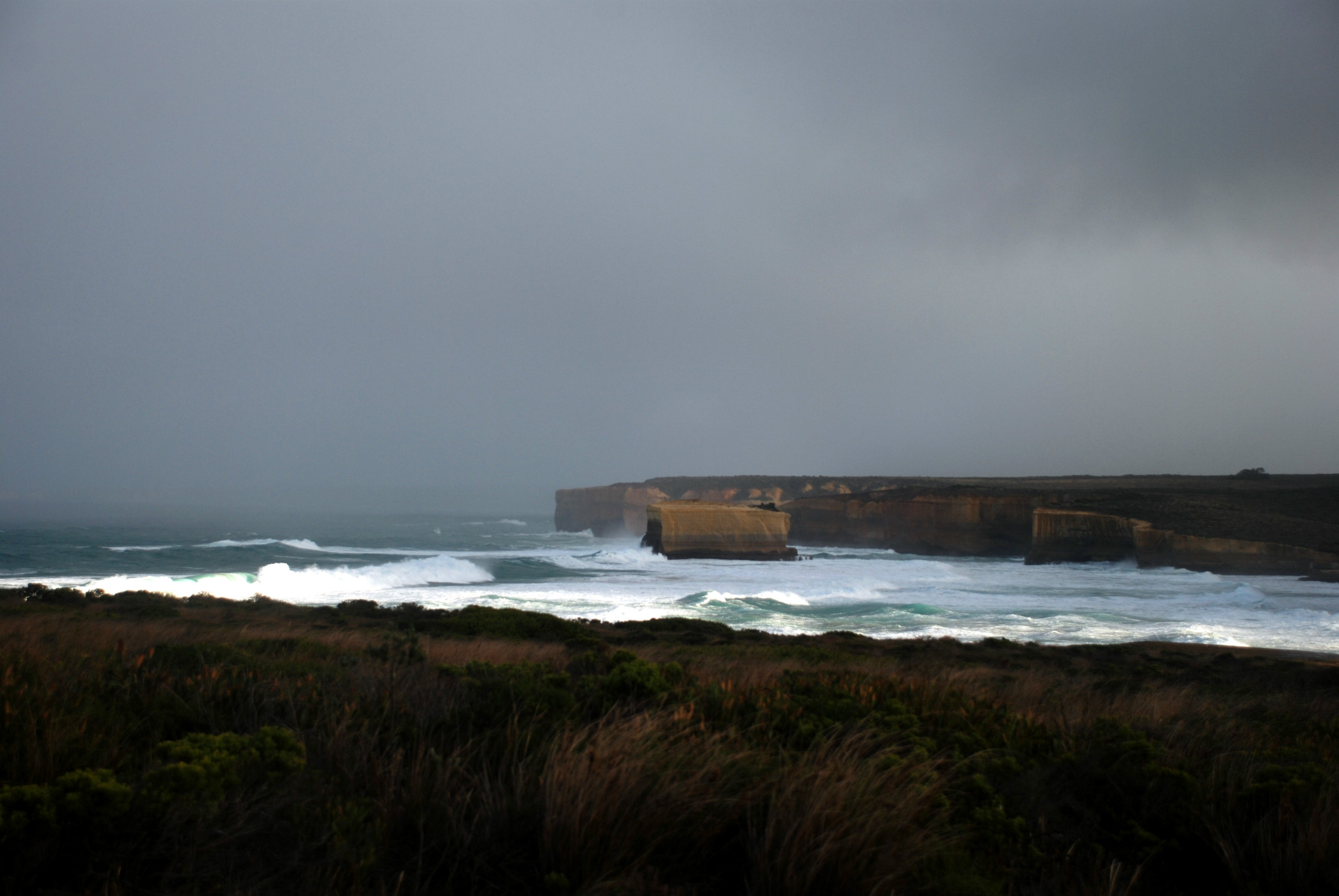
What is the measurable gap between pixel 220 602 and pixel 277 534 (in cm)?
5691

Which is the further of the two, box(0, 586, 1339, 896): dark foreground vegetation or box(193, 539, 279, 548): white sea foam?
box(193, 539, 279, 548): white sea foam

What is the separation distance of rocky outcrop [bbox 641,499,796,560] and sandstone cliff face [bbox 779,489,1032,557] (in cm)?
1097

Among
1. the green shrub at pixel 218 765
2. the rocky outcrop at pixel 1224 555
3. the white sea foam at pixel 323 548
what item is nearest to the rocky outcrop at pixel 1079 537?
the rocky outcrop at pixel 1224 555

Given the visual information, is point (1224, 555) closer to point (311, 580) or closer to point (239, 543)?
point (311, 580)

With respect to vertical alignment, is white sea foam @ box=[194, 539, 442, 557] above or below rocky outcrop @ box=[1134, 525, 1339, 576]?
below

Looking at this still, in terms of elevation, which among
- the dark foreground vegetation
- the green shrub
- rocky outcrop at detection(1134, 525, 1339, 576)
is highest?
the green shrub

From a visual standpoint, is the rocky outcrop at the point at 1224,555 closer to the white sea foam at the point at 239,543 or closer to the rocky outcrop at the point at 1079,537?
the rocky outcrop at the point at 1079,537

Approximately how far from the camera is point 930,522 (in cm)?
5384

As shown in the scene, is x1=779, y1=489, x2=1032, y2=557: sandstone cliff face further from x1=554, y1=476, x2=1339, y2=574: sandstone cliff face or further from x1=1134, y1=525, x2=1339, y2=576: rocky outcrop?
x1=1134, y1=525, x2=1339, y2=576: rocky outcrop

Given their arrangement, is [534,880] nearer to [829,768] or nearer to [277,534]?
[829,768]

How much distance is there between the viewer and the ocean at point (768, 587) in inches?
827

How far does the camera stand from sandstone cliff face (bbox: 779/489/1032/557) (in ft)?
169

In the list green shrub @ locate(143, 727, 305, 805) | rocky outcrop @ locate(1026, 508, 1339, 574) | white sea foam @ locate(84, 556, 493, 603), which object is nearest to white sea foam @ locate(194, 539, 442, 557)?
white sea foam @ locate(84, 556, 493, 603)

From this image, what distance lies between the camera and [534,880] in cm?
264
